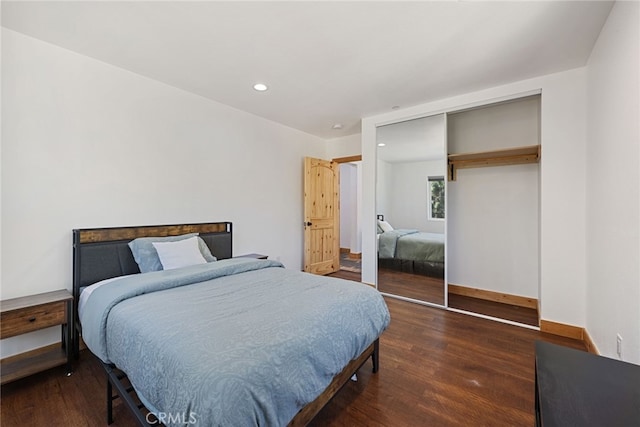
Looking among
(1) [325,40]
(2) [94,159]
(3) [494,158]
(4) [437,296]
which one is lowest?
(4) [437,296]

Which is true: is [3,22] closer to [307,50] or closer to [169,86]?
[169,86]

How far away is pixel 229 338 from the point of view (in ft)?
4.01

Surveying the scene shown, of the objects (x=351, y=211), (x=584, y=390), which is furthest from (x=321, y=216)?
(x=584, y=390)

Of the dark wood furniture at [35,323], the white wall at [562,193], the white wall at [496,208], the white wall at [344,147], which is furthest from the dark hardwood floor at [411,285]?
the dark wood furniture at [35,323]

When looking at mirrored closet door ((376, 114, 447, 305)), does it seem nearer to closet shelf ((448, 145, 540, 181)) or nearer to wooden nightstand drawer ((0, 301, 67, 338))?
closet shelf ((448, 145, 540, 181))

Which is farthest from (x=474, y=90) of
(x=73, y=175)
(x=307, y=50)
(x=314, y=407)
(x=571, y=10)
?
(x=73, y=175)

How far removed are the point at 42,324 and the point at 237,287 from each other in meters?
1.43

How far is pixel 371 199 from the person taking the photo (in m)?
4.07

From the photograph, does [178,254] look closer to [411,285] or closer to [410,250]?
[410,250]

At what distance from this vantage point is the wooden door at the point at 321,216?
4.66 meters

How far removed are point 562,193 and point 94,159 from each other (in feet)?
14.9

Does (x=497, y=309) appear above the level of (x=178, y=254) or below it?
below

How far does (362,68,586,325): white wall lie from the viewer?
262cm

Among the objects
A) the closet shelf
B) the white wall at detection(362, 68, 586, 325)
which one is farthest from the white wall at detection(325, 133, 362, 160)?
the white wall at detection(362, 68, 586, 325)
